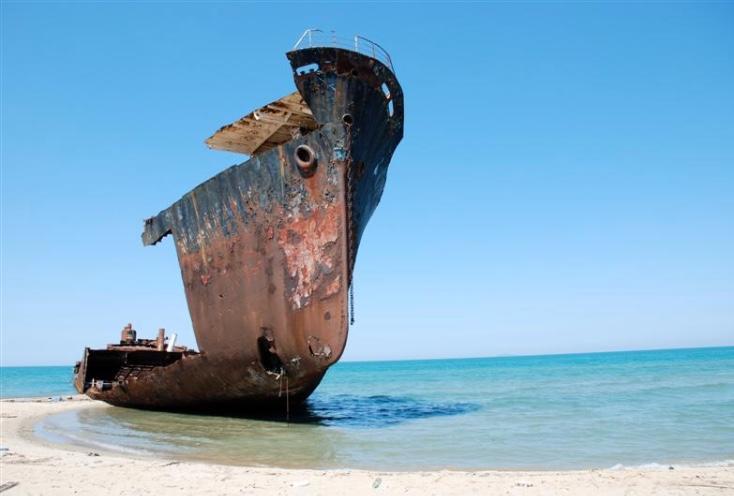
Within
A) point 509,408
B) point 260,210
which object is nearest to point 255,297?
point 260,210

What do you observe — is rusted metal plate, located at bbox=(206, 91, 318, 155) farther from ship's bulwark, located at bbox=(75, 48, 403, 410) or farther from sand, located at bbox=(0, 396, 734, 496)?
sand, located at bbox=(0, 396, 734, 496)

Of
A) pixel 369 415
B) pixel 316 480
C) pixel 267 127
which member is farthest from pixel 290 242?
pixel 369 415

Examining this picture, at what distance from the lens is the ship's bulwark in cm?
791

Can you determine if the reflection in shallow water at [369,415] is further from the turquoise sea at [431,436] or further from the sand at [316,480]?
the sand at [316,480]

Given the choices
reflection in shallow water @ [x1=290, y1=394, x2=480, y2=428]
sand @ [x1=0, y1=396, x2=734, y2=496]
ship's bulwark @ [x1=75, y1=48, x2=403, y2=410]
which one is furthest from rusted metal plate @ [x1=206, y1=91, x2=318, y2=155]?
sand @ [x1=0, y1=396, x2=734, y2=496]

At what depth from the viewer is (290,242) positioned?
26.6 feet

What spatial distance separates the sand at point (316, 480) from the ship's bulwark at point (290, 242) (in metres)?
2.53

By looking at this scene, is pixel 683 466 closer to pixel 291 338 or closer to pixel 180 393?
pixel 291 338

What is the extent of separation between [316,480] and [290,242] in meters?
3.79

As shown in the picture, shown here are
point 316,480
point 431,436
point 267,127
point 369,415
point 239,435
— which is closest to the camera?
point 316,480

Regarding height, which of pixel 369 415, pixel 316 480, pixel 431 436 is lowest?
pixel 369 415

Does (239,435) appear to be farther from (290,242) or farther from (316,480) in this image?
(316,480)

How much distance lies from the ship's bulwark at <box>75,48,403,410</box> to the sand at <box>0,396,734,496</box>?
8.31 feet

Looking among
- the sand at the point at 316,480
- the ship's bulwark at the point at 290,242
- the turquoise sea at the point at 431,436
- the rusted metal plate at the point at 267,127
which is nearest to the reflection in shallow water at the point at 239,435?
the turquoise sea at the point at 431,436
